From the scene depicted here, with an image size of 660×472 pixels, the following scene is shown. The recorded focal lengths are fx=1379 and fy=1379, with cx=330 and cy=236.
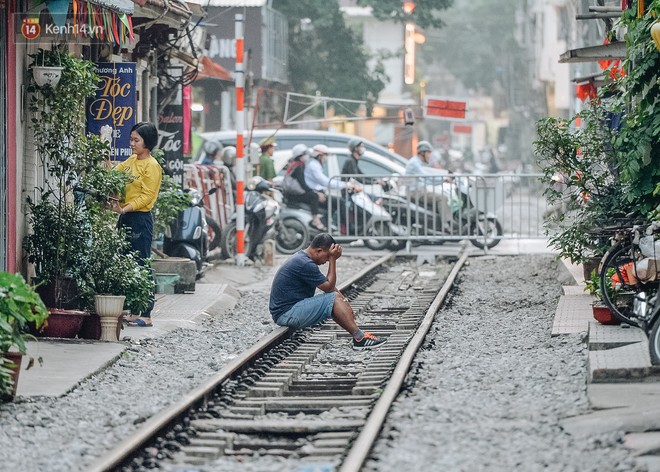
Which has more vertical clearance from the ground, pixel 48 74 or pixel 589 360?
pixel 48 74

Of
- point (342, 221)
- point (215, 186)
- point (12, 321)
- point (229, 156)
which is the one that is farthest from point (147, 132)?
point (342, 221)

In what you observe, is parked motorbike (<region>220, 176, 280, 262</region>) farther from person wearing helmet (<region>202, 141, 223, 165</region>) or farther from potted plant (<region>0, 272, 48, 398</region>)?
potted plant (<region>0, 272, 48, 398</region>)

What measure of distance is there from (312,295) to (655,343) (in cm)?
422

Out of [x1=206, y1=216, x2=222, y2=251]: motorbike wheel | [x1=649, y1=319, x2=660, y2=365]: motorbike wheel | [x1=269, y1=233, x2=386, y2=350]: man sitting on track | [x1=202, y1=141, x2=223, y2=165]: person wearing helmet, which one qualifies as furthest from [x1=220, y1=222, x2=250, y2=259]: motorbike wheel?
[x1=649, y1=319, x2=660, y2=365]: motorbike wheel

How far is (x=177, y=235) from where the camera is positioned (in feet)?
56.7

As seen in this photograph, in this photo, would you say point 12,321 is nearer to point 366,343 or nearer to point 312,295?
point 366,343

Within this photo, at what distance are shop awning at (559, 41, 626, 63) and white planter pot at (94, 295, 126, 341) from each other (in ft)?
19.8

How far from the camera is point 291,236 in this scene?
2408cm

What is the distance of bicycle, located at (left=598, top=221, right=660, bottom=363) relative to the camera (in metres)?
11.1

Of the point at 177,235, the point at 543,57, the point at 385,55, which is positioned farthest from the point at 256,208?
the point at 543,57

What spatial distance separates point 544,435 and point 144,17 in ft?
31.1

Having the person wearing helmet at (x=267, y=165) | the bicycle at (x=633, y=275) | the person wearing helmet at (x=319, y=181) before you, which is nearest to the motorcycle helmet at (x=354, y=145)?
the person wearing helmet at (x=319, y=181)

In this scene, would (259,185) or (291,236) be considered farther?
(291,236)

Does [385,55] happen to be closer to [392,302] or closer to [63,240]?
[392,302]
